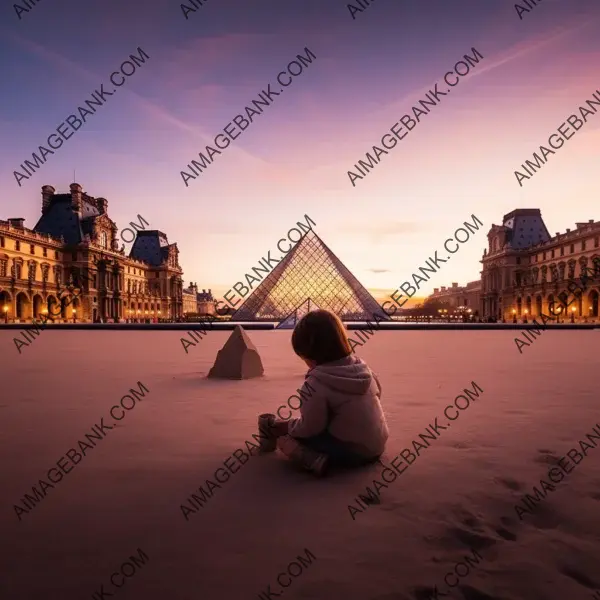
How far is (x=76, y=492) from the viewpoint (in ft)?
8.70

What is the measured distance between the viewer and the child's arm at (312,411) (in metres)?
2.73

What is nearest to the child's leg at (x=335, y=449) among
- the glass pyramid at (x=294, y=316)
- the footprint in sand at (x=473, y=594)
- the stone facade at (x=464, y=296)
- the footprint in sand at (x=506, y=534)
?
the footprint in sand at (x=506, y=534)

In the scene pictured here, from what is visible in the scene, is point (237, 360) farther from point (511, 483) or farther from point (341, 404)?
point (511, 483)

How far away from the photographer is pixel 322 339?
283cm

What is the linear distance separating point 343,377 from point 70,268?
60515mm

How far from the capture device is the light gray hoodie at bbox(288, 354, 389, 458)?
274 cm

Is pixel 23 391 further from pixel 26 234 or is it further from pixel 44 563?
pixel 26 234

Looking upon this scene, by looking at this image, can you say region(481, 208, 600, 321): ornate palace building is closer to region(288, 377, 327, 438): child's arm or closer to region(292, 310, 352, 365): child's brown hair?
region(292, 310, 352, 365): child's brown hair

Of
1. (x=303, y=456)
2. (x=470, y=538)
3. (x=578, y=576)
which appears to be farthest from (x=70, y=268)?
(x=578, y=576)

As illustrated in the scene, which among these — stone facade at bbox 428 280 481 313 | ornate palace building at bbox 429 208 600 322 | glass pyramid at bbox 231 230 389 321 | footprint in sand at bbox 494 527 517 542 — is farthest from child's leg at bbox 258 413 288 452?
stone facade at bbox 428 280 481 313

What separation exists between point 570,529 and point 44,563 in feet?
7.71

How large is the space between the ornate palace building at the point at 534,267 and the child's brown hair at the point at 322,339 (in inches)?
2041

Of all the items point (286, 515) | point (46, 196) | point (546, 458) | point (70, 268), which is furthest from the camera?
point (46, 196)

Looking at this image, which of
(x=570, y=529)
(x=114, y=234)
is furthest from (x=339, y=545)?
(x=114, y=234)
